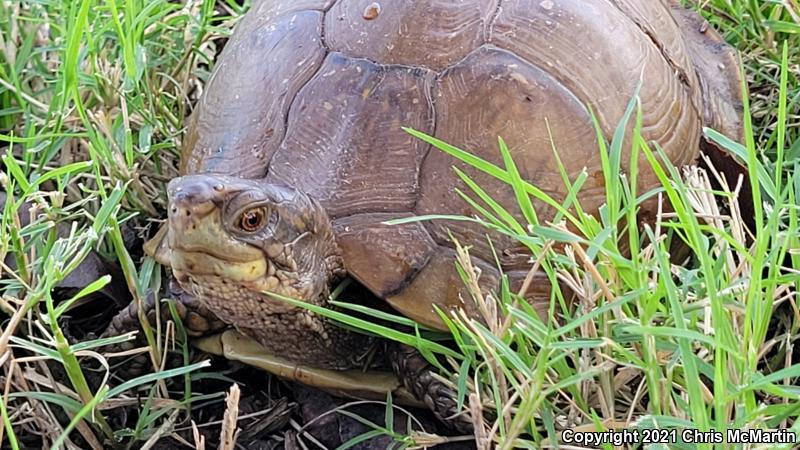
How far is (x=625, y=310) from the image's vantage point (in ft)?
3.31

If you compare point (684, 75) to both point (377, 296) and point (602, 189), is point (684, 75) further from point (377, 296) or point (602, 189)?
point (377, 296)

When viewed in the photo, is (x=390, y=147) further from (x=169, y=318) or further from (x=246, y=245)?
(x=169, y=318)

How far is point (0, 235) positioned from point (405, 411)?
60cm

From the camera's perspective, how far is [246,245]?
1.10 metres

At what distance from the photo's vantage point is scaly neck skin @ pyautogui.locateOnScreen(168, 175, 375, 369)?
1059 mm

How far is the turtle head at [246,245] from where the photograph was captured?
1.06 metres

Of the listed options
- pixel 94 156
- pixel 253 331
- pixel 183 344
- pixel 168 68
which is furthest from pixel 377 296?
pixel 168 68

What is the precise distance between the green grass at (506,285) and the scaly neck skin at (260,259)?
112 mm

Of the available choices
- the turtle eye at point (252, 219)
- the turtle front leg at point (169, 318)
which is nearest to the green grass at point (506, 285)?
the turtle front leg at point (169, 318)

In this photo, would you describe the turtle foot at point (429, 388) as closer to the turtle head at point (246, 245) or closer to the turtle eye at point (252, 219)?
the turtle head at point (246, 245)

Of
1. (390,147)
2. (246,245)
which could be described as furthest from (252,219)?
(390,147)

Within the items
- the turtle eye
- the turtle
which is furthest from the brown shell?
the turtle eye

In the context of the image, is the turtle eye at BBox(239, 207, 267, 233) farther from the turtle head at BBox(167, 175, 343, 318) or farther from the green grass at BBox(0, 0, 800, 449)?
the green grass at BBox(0, 0, 800, 449)

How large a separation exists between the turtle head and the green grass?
0.11m
